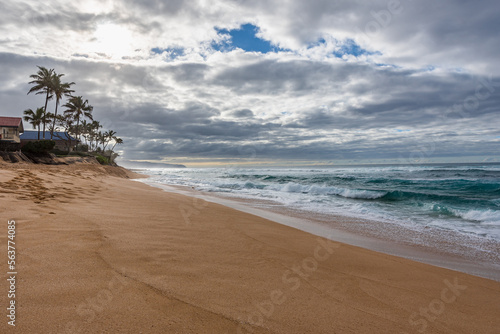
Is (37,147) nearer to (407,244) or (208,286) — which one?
(208,286)

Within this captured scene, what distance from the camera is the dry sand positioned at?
7.16ft

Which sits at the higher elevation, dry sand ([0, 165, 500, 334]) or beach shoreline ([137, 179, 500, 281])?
dry sand ([0, 165, 500, 334])

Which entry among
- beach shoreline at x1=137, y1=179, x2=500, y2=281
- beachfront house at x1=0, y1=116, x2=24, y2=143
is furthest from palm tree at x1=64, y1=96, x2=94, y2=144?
→ beach shoreline at x1=137, y1=179, x2=500, y2=281

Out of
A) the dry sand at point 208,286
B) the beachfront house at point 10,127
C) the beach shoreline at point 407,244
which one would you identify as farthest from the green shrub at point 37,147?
the beach shoreline at point 407,244

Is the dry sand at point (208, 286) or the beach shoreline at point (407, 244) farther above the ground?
the dry sand at point (208, 286)

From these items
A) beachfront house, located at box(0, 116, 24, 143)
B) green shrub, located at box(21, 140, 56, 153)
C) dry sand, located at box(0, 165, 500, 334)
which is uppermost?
beachfront house, located at box(0, 116, 24, 143)

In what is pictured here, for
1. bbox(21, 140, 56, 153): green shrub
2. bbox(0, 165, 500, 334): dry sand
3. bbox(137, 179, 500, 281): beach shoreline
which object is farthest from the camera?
bbox(21, 140, 56, 153): green shrub

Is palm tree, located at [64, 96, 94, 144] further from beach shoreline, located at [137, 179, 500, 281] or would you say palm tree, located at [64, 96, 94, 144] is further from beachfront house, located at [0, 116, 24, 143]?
beach shoreline, located at [137, 179, 500, 281]

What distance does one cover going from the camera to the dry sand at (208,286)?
2.18 meters

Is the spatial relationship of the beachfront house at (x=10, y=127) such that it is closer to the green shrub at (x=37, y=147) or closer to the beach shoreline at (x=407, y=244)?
the green shrub at (x=37, y=147)

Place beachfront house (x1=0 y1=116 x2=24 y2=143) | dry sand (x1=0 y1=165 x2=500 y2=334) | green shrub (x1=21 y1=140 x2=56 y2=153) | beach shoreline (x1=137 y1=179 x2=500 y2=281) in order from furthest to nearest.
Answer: beachfront house (x1=0 y1=116 x2=24 y2=143)
green shrub (x1=21 y1=140 x2=56 y2=153)
beach shoreline (x1=137 y1=179 x2=500 y2=281)
dry sand (x1=0 y1=165 x2=500 y2=334)

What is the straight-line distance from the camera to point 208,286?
2.83m

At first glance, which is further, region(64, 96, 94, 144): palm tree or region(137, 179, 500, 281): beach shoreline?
region(64, 96, 94, 144): palm tree

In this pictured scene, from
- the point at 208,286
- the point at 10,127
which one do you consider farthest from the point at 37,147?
the point at 208,286
